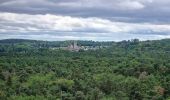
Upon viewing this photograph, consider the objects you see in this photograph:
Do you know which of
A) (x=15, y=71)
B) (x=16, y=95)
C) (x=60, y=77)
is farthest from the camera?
(x=15, y=71)

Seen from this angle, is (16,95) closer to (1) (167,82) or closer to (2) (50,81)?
(2) (50,81)

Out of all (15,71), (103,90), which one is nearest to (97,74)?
(103,90)

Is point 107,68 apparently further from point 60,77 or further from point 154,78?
point 154,78

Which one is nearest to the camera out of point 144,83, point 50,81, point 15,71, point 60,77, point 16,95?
point 16,95

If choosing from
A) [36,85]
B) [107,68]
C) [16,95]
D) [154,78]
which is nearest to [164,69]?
[154,78]

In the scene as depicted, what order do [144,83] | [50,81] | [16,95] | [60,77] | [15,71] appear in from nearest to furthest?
1. [16,95]
2. [144,83]
3. [50,81]
4. [60,77]
5. [15,71]

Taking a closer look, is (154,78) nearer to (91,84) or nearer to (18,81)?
(91,84)

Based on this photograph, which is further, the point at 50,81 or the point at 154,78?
the point at 50,81

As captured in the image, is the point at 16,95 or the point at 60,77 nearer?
the point at 16,95
